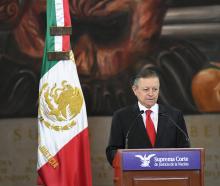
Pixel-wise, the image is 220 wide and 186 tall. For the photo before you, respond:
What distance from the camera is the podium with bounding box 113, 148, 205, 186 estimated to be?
2945 mm

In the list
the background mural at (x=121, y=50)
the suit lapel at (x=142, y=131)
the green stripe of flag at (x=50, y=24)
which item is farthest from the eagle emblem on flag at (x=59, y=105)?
the suit lapel at (x=142, y=131)

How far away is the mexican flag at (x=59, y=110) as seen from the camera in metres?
5.27

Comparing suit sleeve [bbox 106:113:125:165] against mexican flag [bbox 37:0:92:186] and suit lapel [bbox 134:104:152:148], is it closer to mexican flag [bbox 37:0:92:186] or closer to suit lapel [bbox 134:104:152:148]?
suit lapel [bbox 134:104:152:148]

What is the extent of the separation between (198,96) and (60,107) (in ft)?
5.52

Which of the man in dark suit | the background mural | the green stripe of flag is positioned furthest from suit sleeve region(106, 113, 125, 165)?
the background mural

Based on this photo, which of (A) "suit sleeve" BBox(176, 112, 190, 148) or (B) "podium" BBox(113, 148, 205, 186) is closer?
(B) "podium" BBox(113, 148, 205, 186)

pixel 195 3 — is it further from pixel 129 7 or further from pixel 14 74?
pixel 14 74

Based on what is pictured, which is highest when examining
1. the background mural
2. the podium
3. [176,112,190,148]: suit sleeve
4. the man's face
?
the background mural

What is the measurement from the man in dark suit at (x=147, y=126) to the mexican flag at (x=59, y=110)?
162cm

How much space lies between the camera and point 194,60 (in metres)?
6.09

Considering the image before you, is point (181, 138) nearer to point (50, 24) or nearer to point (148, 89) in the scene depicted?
point (148, 89)

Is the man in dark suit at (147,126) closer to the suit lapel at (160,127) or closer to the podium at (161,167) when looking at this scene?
the suit lapel at (160,127)

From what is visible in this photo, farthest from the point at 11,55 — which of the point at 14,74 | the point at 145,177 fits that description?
the point at 145,177

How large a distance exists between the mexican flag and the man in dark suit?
5.32 feet
